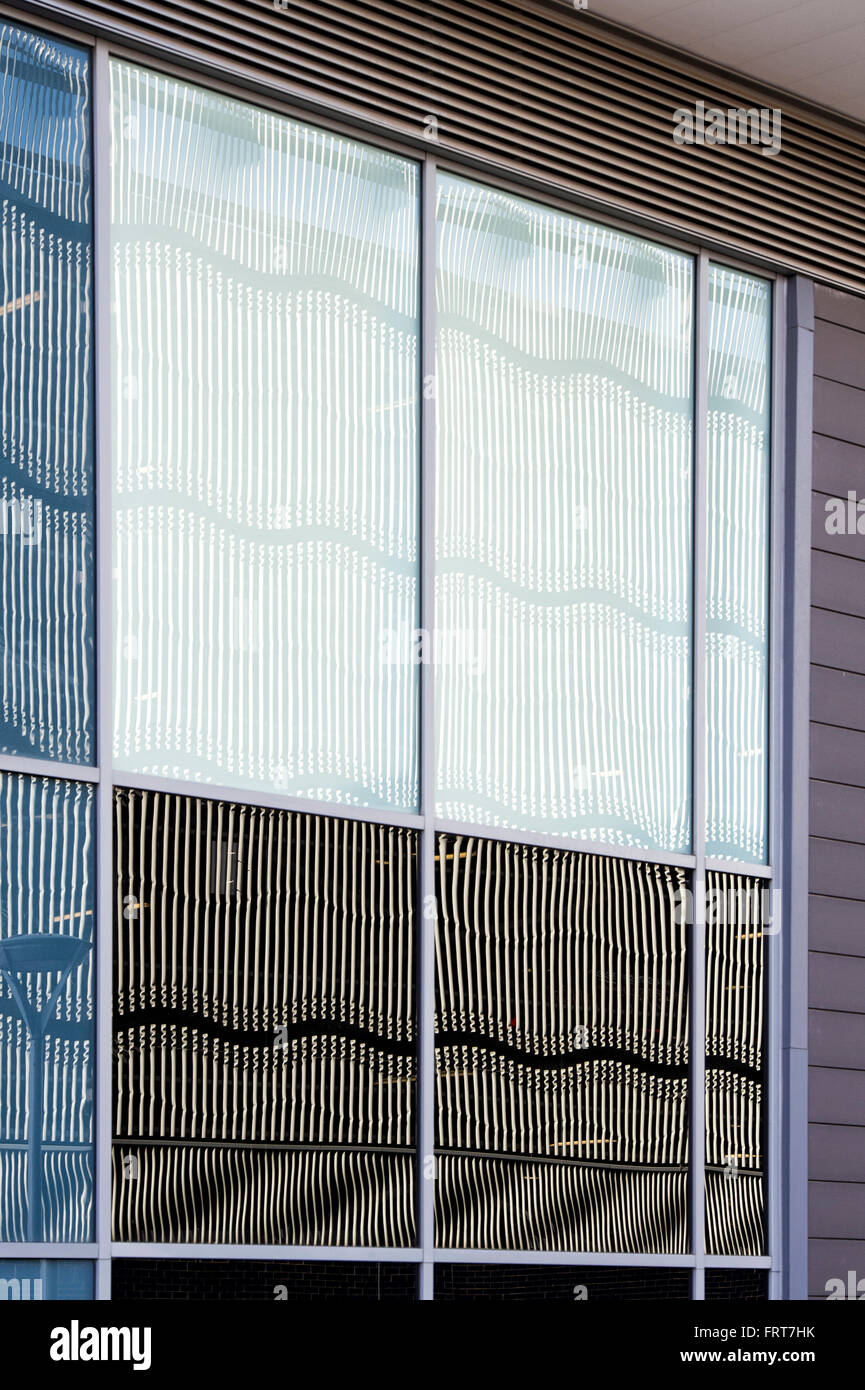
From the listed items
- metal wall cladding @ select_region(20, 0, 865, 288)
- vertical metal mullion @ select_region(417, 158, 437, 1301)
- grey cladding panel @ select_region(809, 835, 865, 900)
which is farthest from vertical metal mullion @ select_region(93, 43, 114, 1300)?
grey cladding panel @ select_region(809, 835, 865, 900)

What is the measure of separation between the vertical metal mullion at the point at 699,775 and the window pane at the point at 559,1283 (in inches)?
6.2

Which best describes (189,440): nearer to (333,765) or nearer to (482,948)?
(333,765)

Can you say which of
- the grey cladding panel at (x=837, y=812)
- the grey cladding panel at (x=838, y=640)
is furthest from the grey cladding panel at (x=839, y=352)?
the grey cladding panel at (x=837, y=812)

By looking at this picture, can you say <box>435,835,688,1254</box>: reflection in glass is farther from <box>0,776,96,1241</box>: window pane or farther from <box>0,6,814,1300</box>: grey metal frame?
<box>0,776,96,1241</box>: window pane

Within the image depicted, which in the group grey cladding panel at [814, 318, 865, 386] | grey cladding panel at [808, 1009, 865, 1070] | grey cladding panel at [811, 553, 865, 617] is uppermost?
grey cladding panel at [814, 318, 865, 386]

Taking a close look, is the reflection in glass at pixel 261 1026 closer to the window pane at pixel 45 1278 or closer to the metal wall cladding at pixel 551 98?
the window pane at pixel 45 1278

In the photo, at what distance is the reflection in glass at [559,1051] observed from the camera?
24.6ft

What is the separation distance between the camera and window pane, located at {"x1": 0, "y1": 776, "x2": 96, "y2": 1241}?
6.30m

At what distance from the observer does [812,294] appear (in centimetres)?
888

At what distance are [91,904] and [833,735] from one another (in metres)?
3.49

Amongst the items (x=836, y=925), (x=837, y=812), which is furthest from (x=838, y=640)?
(x=836, y=925)

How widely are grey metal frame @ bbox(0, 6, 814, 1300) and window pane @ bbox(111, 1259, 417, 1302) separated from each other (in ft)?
0.15

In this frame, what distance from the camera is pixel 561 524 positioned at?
8094mm

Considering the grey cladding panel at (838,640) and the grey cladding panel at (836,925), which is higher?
the grey cladding panel at (838,640)
